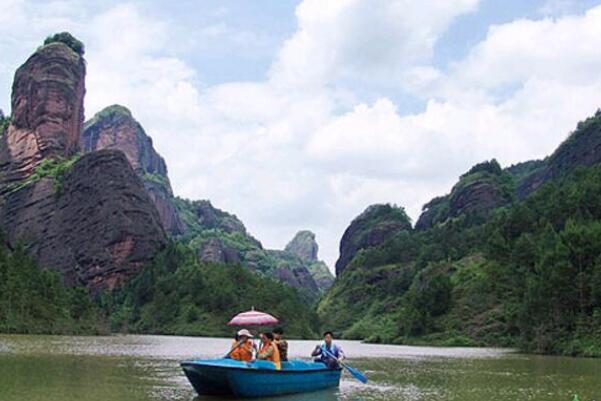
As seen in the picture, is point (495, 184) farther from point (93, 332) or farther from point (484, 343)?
point (93, 332)

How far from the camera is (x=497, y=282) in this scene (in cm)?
9406

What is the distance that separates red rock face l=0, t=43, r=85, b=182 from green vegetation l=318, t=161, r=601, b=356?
2671 inches

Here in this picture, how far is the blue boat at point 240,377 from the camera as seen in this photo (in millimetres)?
24156

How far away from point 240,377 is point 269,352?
7.18ft

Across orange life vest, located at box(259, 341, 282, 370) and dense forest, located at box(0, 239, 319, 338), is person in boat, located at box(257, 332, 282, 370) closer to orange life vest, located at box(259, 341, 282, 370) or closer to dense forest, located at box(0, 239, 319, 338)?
orange life vest, located at box(259, 341, 282, 370)

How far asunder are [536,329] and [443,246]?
73829mm

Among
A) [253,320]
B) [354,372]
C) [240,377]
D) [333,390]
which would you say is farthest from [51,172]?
[240,377]

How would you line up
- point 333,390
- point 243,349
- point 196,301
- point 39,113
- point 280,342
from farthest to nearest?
point 39,113 → point 196,301 → point 333,390 → point 280,342 → point 243,349

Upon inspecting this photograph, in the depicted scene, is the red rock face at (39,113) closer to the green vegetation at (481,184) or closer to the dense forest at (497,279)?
the dense forest at (497,279)

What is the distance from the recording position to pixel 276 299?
13762 centimetres

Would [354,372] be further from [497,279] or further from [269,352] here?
[497,279]

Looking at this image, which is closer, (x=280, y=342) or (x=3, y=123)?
(x=280, y=342)

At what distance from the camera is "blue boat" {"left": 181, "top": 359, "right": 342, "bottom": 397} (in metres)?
24.2

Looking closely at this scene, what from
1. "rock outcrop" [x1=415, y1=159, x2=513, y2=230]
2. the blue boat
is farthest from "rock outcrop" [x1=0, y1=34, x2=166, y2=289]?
the blue boat
